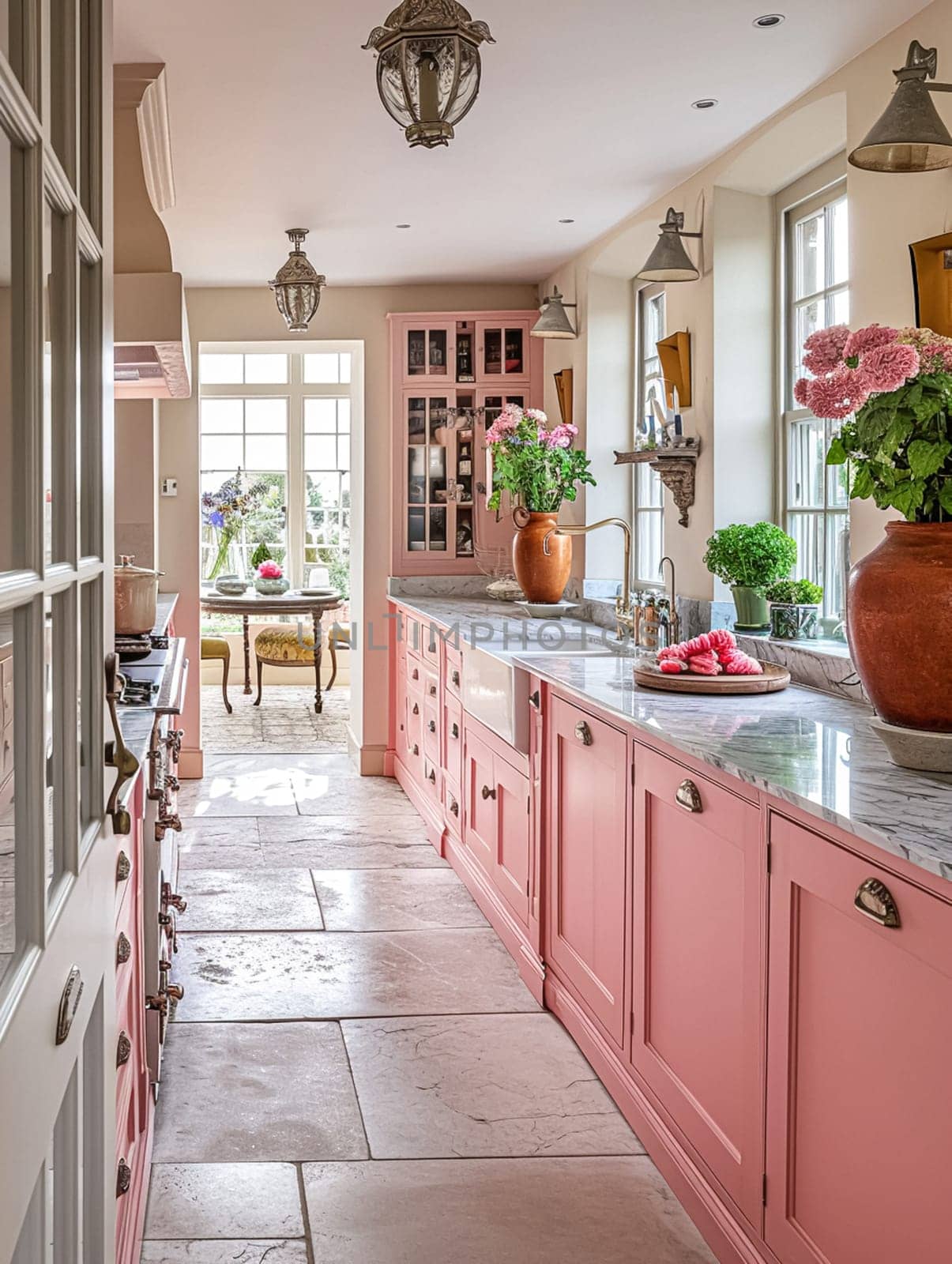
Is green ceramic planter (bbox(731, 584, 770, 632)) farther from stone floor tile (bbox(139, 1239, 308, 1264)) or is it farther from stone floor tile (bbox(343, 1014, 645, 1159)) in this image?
stone floor tile (bbox(139, 1239, 308, 1264))

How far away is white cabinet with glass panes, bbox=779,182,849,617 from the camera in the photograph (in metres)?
3.52

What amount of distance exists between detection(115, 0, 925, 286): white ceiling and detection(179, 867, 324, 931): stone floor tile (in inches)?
99.4

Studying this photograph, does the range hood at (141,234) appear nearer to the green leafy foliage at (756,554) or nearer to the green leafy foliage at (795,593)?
the green leafy foliage at (756,554)

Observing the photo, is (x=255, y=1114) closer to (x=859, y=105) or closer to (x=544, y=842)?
(x=544, y=842)

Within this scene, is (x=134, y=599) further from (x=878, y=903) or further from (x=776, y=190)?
(x=878, y=903)

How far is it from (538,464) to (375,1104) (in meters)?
2.96

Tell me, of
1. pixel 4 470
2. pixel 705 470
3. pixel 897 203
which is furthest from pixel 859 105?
pixel 4 470

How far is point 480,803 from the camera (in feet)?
13.8

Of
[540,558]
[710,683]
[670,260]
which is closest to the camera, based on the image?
[710,683]

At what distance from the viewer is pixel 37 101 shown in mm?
897

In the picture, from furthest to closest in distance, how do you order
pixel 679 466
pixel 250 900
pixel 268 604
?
pixel 268 604, pixel 250 900, pixel 679 466

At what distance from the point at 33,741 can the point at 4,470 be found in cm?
22

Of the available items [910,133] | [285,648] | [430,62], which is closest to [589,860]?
[910,133]

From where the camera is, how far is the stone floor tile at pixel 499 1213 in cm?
214
